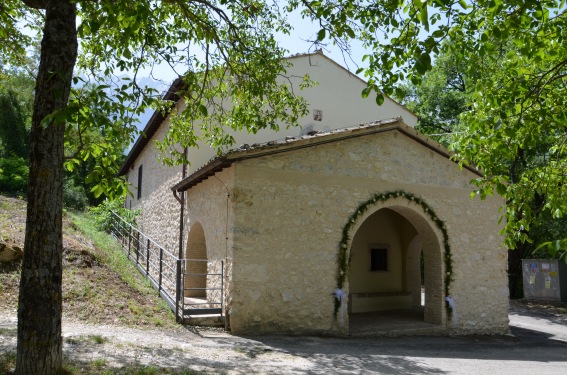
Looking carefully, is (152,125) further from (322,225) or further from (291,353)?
Answer: (291,353)

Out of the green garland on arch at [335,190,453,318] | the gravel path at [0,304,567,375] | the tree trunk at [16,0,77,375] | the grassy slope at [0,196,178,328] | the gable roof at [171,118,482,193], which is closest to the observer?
the tree trunk at [16,0,77,375]

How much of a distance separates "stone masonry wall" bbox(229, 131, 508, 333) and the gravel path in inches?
24.4

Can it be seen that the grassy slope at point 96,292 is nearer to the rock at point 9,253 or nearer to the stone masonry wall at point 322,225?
the rock at point 9,253

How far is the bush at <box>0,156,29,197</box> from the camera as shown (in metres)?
22.9

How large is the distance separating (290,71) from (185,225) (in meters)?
5.04

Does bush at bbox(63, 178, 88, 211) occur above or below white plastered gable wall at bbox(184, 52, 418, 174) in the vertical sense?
below

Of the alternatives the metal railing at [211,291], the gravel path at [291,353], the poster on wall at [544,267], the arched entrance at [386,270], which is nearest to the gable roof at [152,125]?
the metal railing at [211,291]

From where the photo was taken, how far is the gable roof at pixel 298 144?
8.50 meters

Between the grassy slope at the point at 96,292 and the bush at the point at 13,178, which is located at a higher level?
the bush at the point at 13,178

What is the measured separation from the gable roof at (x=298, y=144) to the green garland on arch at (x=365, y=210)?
1325mm

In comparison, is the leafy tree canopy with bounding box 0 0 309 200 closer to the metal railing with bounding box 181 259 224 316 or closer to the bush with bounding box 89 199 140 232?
the metal railing with bounding box 181 259 224 316

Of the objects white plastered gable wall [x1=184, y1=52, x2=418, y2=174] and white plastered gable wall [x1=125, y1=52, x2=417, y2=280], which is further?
white plastered gable wall [x1=184, y1=52, x2=418, y2=174]

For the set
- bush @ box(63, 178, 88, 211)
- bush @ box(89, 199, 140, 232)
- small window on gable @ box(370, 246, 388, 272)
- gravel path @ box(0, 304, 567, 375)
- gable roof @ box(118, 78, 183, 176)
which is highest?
gable roof @ box(118, 78, 183, 176)

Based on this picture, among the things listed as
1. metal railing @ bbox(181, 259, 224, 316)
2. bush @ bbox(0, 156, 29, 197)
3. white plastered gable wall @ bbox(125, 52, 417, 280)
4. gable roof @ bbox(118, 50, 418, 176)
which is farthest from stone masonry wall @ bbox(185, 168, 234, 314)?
bush @ bbox(0, 156, 29, 197)
